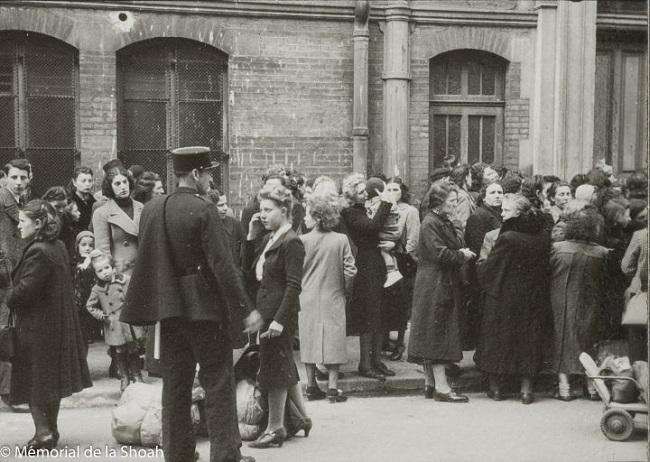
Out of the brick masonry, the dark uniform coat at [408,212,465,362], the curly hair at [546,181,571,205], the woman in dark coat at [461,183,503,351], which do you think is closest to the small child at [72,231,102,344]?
the brick masonry

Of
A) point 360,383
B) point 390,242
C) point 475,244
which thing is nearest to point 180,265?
point 360,383

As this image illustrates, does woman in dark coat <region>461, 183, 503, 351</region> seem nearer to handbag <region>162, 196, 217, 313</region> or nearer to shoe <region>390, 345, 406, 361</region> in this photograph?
shoe <region>390, 345, 406, 361</region>

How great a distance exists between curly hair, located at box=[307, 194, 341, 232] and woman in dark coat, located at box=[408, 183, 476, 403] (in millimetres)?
797

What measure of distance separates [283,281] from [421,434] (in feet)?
5.12

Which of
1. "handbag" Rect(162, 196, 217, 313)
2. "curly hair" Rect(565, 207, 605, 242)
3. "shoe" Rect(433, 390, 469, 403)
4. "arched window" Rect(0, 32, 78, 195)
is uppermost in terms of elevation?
"arched window" Rect(0, 32, 78, 195)

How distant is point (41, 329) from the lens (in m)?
6.48

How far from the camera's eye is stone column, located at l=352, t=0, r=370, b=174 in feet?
39.0

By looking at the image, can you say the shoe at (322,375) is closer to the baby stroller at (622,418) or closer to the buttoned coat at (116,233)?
the buttoned coat at (116,233)

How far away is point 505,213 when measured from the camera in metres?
8.13

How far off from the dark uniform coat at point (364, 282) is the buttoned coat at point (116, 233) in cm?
189

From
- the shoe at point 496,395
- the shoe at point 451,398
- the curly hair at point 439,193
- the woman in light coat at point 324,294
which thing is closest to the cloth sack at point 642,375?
the shoe at point 496,395

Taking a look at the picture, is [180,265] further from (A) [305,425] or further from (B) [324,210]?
(B) [324,210]

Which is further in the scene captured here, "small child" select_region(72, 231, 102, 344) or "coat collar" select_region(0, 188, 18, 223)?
"small child" select_region(72, 231, 102, 344)

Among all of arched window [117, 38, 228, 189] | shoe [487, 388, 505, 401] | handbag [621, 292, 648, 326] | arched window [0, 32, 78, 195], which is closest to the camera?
handbag [621, 292, 648, 326]
